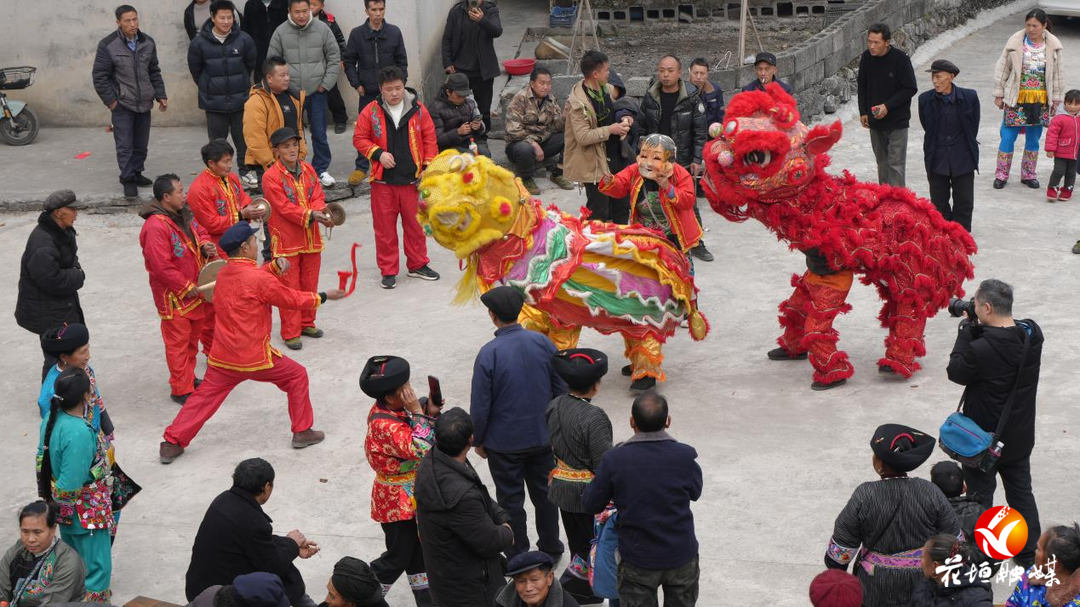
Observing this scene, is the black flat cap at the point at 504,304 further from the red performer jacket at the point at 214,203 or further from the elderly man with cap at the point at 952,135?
the elderly man with cap at the point at 952,135

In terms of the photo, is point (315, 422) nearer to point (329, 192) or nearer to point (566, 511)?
point (566, 511)

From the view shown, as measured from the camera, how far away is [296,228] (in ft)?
30.6

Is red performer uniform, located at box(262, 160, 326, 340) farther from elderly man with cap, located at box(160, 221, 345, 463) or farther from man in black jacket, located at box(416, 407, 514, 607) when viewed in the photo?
man in black jacket, located at box(416, 407, 514, 607)

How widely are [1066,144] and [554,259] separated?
5.62 m

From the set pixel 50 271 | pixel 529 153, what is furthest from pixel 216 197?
pixel 529 153

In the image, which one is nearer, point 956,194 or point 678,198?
point 678,198

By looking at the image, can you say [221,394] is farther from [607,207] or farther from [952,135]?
[952,135]

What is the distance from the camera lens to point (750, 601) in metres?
6.04

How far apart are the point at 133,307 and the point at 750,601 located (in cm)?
584

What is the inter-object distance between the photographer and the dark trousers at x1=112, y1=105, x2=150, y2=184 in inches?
322

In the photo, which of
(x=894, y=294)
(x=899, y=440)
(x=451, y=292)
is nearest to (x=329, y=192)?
(x=451, y=292)

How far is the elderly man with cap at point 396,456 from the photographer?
5746mm

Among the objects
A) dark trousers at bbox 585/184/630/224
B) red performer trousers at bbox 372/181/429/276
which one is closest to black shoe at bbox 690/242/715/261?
dark trousers at bbox 585/184/630/224

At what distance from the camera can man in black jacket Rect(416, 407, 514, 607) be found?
17.6 ft
